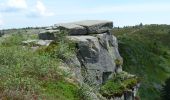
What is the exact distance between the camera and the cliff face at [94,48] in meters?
35.0

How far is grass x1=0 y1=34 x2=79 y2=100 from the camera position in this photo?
21094 millimetres

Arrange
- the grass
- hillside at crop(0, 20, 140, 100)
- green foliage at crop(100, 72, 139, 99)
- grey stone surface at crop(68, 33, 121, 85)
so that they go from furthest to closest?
1. green foliage at crop(100, 72, 139, 99)
2. grey stone surface at crop(68, 33, 121, 85)
3. hillside at crop(0, 20, 140, 100)
4. the grass

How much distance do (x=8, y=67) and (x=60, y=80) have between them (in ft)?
9.84

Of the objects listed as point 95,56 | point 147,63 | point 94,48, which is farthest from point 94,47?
point 147,63

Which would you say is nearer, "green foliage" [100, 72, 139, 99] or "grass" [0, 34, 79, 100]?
"grass" [0, 34, 79, 100]

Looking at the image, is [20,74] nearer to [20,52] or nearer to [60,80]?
[60,80]

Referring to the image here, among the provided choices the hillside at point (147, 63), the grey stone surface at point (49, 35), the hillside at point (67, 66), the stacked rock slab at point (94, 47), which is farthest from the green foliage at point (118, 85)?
the hillside at point (147, 63)

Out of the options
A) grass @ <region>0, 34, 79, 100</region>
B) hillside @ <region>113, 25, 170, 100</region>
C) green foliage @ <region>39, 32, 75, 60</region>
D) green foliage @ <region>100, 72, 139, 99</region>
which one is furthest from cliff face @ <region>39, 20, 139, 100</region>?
hillside @ <region>113, 25, 170, 100</region>

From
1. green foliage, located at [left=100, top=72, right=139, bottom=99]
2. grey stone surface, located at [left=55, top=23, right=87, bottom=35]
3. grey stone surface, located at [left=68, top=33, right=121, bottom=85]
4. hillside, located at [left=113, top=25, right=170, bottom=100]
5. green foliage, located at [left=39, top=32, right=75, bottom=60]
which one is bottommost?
hillside, located at [left=113, top=25, right=170, bottom=100]

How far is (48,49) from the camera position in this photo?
31.2m

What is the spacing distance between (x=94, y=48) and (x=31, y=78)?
13932mm

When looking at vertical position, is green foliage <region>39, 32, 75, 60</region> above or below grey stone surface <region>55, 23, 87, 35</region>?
below

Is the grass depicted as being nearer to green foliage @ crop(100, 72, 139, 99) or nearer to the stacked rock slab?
the stacked rock slab

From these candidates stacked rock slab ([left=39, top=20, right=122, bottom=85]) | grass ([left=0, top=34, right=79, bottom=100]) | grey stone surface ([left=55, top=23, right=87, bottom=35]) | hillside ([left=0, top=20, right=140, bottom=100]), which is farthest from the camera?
grey stone surface ([left=55, top=23, right=87, bottom=35])
